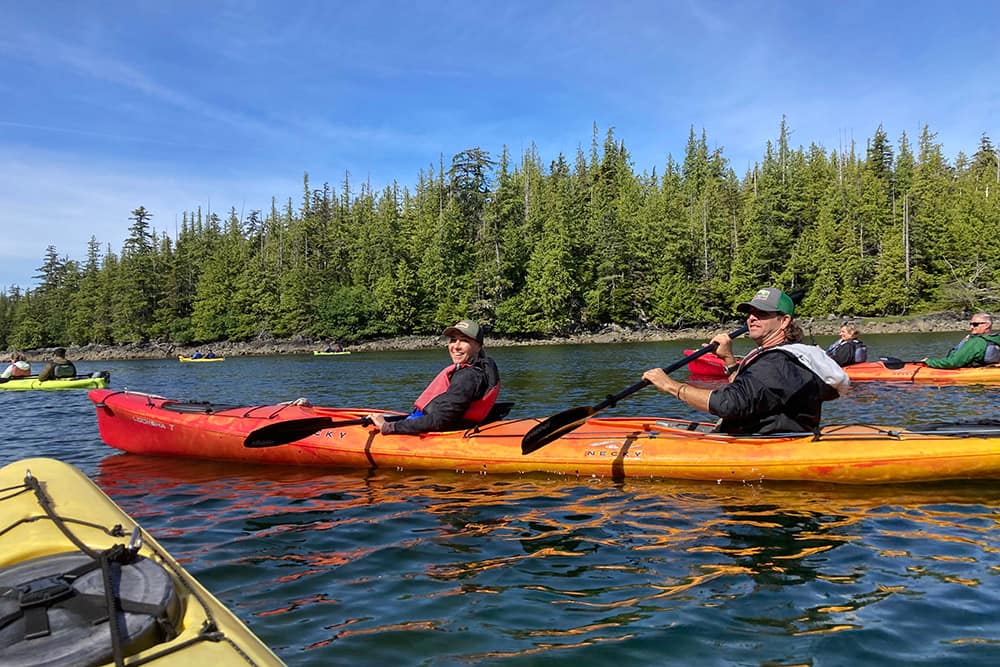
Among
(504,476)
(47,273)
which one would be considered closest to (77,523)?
(504,476)

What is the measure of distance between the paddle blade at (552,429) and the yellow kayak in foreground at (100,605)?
412 centimetres

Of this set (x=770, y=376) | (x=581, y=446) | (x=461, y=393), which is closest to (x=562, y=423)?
(x=581, y=446)

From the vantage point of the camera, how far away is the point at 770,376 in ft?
19.1

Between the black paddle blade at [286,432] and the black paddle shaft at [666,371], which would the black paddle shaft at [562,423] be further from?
the black paddle blade at [286,432]

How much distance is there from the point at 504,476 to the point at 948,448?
426cm

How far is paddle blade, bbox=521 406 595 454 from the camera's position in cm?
667

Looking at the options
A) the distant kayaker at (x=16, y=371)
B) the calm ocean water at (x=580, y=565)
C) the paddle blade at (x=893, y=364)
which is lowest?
the calm ocean water at (x=580, y=565)

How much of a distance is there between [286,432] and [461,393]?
7.43 feet

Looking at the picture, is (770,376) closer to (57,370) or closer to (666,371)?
(666,371)

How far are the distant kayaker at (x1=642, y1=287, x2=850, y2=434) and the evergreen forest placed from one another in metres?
42.2

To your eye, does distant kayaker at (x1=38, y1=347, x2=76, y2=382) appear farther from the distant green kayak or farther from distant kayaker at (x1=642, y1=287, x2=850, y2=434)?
distant kayaker at (x1=642, y1=287, x2=850, y2=434)

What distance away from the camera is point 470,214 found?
61.3 meters

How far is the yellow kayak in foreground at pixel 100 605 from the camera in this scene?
2082 mm

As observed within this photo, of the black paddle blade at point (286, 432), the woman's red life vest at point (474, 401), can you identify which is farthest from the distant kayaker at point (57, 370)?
the woman's red life vest at point (474, 401)
